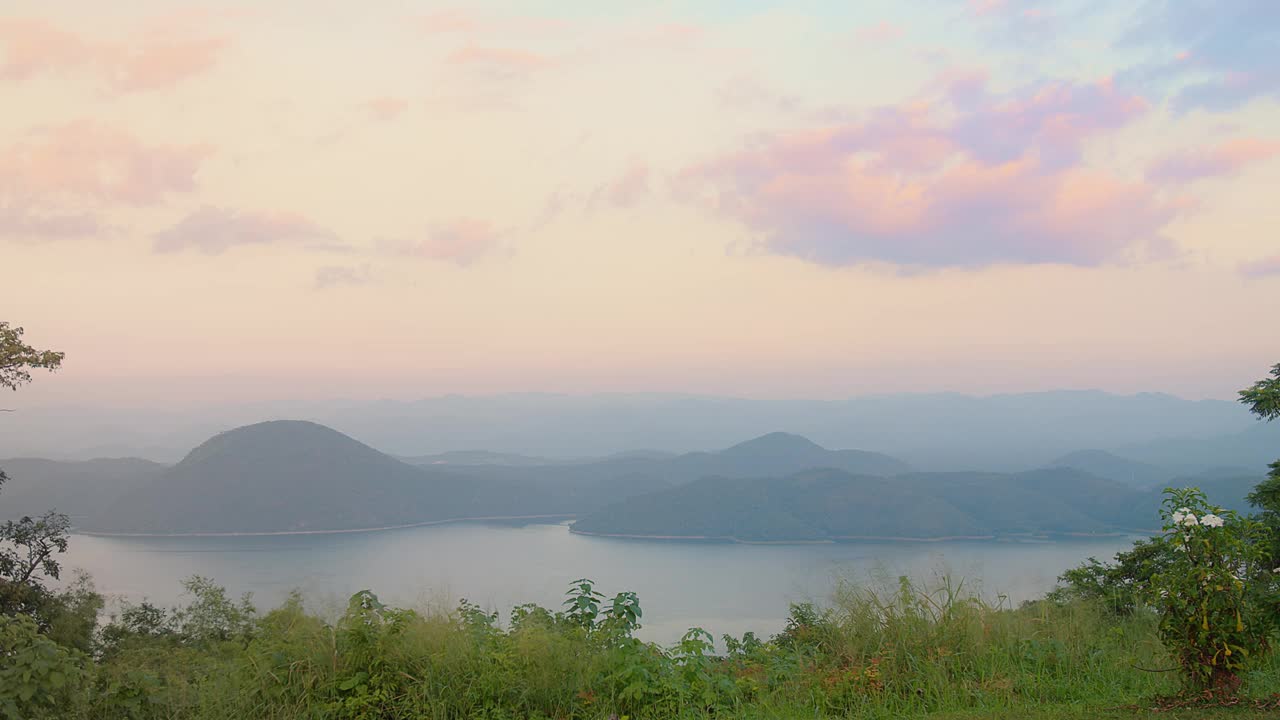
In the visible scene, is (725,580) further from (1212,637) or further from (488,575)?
(1212,637)

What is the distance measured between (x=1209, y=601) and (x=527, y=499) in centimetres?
14820

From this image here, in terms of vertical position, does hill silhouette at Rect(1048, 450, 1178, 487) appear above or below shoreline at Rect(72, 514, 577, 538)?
above

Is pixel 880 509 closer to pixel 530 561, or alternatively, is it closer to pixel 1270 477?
pixel 530 561

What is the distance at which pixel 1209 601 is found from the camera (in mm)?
4152

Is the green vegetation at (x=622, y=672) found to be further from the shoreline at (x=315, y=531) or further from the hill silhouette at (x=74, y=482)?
the shoreline at (x=315, y=531)

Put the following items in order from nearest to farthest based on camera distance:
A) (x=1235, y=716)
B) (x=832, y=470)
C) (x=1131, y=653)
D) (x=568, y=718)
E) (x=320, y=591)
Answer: (x=1235, y=716), (x=568, y=718), (x=1131, y=653), (x=320, y=591), (x=832, y=470)

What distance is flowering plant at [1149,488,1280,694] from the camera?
13.6 feet

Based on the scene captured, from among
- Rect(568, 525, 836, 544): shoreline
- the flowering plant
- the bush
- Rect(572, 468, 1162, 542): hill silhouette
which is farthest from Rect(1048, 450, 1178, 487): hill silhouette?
the bush

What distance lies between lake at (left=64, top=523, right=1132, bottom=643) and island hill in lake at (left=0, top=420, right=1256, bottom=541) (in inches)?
269

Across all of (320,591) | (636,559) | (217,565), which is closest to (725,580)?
(636,559)

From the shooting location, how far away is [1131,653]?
17.2 feet

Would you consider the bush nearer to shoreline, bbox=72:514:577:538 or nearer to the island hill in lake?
the island hill in lake

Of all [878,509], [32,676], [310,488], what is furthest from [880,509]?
[32,676]

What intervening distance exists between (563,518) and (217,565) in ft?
211
